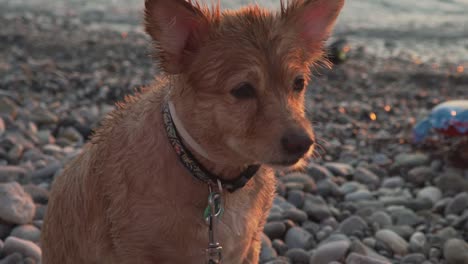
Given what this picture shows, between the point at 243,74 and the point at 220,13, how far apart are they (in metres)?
0.49

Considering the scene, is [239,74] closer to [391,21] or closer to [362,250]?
[362,250]

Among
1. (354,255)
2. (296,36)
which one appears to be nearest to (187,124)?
(296,36)

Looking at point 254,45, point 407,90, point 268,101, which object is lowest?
point 407,90

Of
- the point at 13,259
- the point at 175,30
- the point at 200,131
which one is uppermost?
the point at 175,30

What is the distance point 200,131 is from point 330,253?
2.02 metres

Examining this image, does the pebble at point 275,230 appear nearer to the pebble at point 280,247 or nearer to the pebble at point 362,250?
the pebble at point 280,247

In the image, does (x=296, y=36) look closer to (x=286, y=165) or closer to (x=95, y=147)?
(x=286, y=165)

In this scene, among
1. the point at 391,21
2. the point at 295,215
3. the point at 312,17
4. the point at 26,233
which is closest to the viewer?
the point at 312,17

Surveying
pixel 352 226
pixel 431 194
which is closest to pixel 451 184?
pixel 431 194

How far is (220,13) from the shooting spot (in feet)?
11.7

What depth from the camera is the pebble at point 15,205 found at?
16.2 feet

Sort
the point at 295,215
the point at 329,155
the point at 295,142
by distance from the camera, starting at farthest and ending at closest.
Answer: the point at 329,155 → the point at 295,215 → the point at 295,142

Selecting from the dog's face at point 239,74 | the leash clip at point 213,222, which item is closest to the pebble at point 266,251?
the leash clip at point 213,222

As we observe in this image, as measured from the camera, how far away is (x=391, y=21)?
19875mm
